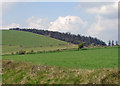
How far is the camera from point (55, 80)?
1647 centimetres

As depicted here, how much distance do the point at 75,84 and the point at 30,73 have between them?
7100 millimetres

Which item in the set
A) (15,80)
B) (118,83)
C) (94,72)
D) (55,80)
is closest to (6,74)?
(15,80)

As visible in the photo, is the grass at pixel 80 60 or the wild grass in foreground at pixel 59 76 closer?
the wild grass in foreground at pixel 59 76

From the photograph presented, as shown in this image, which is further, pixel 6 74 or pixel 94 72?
pixel 6 74

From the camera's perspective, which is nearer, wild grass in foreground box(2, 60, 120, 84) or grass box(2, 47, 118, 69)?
wild grass in foreground box(2, 60, 120, 84)

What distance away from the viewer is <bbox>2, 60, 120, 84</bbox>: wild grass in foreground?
44.9 feet

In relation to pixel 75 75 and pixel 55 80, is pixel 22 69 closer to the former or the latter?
pixel 55 80

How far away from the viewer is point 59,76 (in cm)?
1688

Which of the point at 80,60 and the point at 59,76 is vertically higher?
the point at 59,76

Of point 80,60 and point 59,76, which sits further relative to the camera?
point 80,60

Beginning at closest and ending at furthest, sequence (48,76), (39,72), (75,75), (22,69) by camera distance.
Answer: (75,75) < (48,76) < (39,72) < (22,69)

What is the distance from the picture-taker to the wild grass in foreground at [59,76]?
13688 millimetres

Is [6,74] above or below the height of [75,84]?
below

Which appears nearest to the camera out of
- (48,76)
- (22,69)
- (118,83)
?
(118,83)
